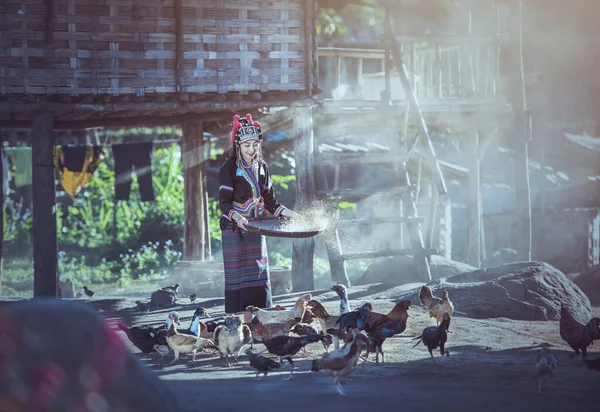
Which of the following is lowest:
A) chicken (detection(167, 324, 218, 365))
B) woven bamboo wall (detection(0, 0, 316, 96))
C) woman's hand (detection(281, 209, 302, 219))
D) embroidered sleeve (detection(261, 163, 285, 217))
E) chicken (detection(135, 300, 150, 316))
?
chicken (detection(135, 300, 150, 316))

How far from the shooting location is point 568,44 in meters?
23.0

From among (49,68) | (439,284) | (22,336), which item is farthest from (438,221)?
(22,336)

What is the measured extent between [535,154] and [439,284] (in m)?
11.4

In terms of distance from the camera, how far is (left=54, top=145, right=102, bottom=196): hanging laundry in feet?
56.3

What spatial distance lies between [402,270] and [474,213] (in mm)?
2850

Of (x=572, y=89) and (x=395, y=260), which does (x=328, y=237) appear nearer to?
(x=395, y=260)

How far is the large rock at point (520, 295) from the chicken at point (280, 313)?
3.24 meters

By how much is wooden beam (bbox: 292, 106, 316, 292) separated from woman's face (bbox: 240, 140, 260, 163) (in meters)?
4.68

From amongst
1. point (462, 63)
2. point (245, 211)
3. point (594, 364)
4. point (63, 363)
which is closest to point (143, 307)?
point (245, 211)

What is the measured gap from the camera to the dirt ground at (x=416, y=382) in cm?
583

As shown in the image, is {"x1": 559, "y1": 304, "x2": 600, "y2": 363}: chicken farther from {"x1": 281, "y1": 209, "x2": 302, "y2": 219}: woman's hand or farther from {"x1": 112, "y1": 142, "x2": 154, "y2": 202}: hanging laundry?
{"x1": 112, "y1": 142, "x2": 154, "y2": 202}: hanging laundry

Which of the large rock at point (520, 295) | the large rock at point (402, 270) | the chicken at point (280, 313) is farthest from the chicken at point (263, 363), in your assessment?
the large rock at point (402, 270)

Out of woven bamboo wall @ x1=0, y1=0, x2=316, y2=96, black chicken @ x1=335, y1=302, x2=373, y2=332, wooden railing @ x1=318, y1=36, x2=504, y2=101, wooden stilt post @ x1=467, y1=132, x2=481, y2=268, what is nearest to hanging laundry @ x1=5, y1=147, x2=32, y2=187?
woven bamboo wall @ x1=0, y1=0, x2=316, y2=96

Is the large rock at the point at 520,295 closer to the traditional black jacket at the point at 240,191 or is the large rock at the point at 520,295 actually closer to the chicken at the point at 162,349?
the traditional black jacket at the point at 240,191
